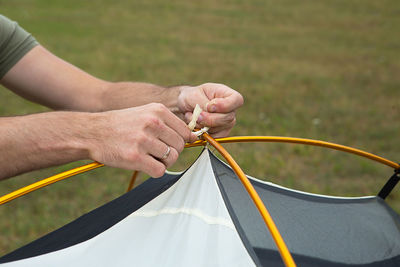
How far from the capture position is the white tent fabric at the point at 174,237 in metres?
0.74

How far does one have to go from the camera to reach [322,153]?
2.93 meters

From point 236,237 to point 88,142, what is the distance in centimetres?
32

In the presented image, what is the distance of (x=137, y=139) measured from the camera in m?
0.81

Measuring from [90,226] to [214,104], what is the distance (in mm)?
361

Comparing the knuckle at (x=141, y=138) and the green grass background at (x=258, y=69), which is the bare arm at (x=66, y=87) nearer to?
the knuckle at (x=141, y=138)

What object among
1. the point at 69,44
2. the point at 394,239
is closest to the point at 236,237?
the point at 394,239

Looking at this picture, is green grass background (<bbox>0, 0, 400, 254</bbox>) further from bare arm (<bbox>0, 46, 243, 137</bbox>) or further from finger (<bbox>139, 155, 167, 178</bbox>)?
finger (<bbox>139, 155, 167, 178</bbox>)

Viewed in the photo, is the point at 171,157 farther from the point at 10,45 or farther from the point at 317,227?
the point at 10,45

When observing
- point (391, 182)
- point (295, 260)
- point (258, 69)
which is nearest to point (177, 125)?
point (295, 260)

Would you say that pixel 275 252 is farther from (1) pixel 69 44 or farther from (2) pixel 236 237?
(1) pixel 69 44

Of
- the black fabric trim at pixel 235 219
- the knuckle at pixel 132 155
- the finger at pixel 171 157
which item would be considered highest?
the knuckle at pixel 132 155

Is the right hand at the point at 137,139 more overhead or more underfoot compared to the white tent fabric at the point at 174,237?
more overhead

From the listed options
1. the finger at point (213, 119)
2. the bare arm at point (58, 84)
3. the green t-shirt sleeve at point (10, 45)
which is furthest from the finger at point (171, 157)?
the green t-shirt sleeve at point (10, 45)

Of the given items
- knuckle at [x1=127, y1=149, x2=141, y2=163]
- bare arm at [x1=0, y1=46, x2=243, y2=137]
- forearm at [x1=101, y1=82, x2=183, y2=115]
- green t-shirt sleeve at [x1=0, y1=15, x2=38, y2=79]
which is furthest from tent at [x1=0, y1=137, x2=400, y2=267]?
green t-shirt sleeve at [x1=0, y1=15, x2=38, y2=79]
